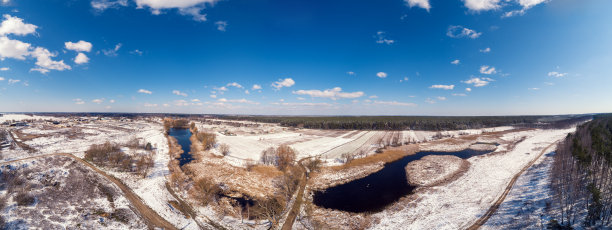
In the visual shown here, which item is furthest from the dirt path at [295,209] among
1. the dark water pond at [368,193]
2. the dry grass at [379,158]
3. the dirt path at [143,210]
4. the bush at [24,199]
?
the bush at [24,199]

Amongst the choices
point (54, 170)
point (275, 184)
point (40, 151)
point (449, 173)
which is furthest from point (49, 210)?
point (449, 173)

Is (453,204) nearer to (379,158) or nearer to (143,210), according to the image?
(379,158)

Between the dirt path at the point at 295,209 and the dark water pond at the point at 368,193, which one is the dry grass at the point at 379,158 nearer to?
the dark water pond at the point at 368,193

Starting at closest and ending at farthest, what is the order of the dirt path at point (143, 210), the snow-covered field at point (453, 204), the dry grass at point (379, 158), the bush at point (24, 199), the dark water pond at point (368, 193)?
the snow-covered field at point (453, 204) → the dirt path at point (143, 210) → the bush at point (24, 199) → the dark water pond at point (368, 193) → the dry grass at point (379, 158)

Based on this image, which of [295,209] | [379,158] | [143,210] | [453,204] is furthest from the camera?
[379,158]

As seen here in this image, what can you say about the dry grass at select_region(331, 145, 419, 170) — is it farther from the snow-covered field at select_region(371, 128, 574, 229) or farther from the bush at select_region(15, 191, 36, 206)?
the bush at select_region(15, 191, 36, 206)

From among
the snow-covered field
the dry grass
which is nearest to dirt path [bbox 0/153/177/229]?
the snow-covered field

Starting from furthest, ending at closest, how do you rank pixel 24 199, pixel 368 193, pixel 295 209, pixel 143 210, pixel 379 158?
pixel 379 158 → pixel 368 193 → pixel 295 209 → pixel 24 199 → pixel 143 210

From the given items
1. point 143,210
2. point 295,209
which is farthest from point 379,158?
point 143,210

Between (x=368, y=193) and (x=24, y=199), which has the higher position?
(x=24, y=199)
